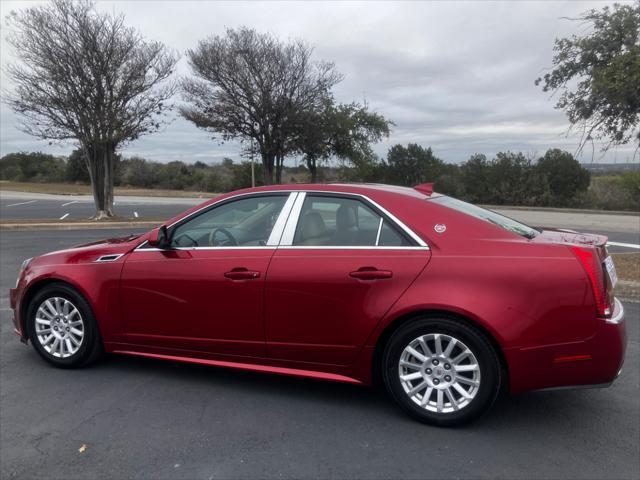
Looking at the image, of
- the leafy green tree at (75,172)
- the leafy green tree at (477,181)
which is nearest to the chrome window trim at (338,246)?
the leafy green tree at (477,181)

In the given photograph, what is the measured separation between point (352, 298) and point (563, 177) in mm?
35400

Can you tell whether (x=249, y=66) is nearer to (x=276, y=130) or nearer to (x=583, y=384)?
(x=276, y=130)

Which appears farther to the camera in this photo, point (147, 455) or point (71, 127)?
point (71, 127)

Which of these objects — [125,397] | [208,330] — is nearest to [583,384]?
[208,330]

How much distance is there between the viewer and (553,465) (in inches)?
121

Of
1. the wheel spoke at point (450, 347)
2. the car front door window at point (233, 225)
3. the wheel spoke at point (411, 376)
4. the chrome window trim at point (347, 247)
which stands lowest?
the wheel spoke at point (411, 376)

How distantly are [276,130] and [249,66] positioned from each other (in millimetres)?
3523

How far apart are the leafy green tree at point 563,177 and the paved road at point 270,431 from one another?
1312 inches

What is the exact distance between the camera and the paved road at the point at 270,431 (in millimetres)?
3047

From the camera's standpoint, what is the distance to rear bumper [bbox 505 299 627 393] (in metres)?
3.27

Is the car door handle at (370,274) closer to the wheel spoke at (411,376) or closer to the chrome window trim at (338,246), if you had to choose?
the chrome window trim at (338,246)

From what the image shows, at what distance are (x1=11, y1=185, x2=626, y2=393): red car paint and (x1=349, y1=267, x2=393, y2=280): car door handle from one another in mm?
21

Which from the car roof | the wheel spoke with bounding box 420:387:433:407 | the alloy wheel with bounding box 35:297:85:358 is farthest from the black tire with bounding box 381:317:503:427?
the alloy wheel with bounding box 35:297:85:358

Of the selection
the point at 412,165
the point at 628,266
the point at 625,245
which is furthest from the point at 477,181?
the point at 628,266
